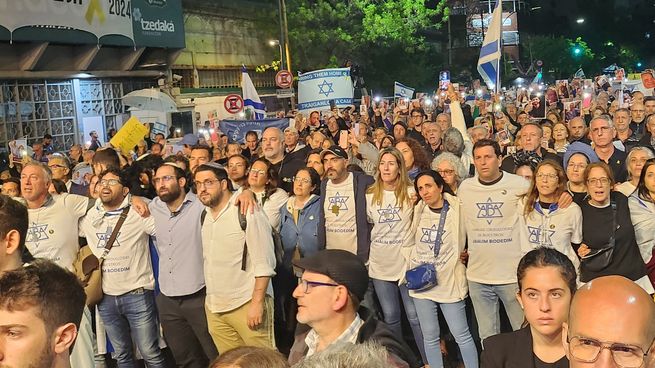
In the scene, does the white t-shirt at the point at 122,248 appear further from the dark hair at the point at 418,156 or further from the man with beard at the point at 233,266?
the dark hair at the point at 418,156

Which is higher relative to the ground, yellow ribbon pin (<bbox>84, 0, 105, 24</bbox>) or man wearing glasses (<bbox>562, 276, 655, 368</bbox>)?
yellow ribbon pin (<bbox>84, 0, 105, 24</bbox>)

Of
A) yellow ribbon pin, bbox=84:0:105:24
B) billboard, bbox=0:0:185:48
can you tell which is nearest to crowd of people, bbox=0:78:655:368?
billboard, bbox=0:0:185:48

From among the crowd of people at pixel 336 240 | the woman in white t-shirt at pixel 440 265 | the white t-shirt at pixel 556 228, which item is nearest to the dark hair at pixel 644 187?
the crowd of people at pixel 336 240

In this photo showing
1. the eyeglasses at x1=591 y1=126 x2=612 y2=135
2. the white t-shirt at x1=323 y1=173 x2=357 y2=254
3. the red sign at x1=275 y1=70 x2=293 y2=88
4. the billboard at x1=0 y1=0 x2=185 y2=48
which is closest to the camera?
the white t-shirt at x1=323 y1=173 x2=357 y2=254

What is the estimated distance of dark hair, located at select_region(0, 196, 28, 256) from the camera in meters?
3.76

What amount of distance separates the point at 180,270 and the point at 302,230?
1.42m

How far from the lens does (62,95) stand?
2208 cm

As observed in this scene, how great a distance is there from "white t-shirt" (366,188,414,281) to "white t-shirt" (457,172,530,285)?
572 millimetres

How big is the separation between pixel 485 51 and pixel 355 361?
12865 mm

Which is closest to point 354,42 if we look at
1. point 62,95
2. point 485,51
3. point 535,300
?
point 62,95

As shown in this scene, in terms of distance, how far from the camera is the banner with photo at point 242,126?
15.5 meters

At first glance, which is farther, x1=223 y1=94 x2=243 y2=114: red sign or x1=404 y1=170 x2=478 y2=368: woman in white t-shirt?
x1=223 y1=94 x2=243 y2=114: red sign

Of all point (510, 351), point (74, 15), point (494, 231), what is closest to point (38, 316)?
point (510, 351)

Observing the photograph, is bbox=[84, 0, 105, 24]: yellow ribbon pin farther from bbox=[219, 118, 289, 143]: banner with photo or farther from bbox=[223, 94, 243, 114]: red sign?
bbox=[219, 118, 289, 143]: banner with photo
